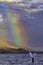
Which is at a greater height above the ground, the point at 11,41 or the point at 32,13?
the point at 32,13

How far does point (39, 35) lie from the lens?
312 cm

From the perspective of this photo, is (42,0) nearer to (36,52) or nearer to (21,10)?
(21,10)

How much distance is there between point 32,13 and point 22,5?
0.51 feet

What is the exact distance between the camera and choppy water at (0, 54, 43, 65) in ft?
10.1

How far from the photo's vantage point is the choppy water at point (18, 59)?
3.07 m

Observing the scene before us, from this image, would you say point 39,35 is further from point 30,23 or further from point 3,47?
point 3,47

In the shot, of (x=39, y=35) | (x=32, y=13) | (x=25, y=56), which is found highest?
(x=32, y=13)

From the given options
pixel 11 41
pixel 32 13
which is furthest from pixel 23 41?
pixel 32 13

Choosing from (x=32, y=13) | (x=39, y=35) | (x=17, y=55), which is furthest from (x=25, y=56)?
(x=32, y=13)

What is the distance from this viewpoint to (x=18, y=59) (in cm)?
315

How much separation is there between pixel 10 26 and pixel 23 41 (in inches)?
9.0

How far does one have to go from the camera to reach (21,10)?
3.22 metres

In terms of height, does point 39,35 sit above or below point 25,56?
above

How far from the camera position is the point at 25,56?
3.16 m
